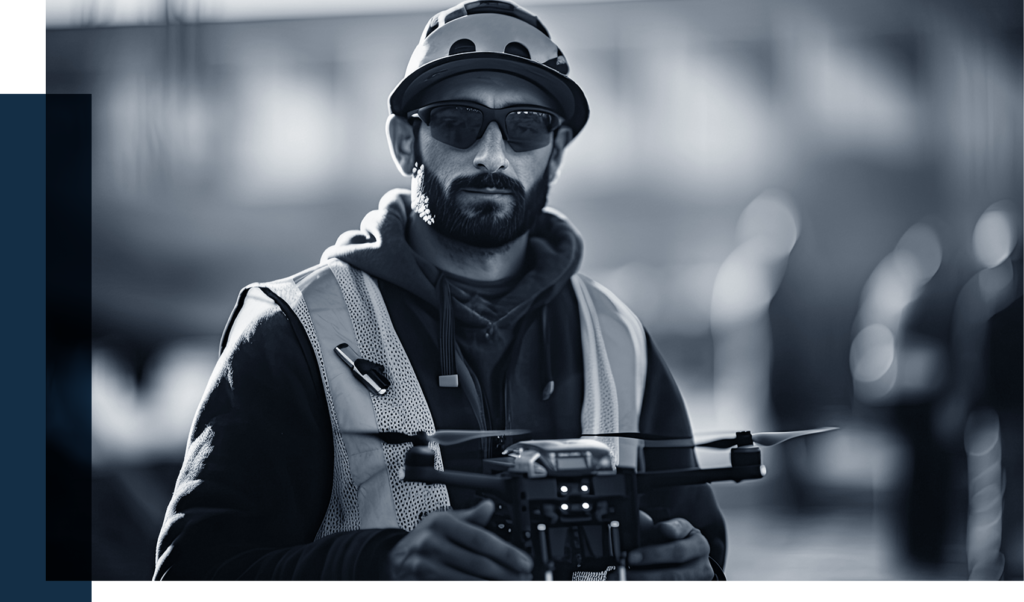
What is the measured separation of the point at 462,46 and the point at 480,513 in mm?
1370

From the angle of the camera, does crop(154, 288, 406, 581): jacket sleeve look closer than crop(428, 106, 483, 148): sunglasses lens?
Yes

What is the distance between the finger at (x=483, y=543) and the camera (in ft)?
7.32

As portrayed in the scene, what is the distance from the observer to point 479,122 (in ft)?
8.77

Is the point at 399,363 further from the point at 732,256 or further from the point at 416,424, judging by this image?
the point at 732,256

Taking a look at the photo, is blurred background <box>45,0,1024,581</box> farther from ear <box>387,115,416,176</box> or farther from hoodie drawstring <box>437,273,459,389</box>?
hoodie drawstring <box>437,273,459,389</box>

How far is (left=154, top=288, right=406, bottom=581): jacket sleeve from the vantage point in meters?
2.39

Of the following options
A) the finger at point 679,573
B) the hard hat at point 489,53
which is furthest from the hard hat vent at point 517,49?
the finger at point 679,573

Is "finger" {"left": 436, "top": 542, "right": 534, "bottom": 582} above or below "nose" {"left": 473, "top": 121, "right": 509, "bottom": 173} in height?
below

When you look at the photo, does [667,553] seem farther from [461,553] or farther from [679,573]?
[461,553]

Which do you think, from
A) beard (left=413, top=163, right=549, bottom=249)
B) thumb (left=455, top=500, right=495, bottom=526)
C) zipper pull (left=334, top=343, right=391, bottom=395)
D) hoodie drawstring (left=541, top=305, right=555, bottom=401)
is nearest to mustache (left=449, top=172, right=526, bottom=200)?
beard (left=413, top=163, right=549, bottom=249)

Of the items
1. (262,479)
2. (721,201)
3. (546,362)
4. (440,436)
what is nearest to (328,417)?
(262,479)

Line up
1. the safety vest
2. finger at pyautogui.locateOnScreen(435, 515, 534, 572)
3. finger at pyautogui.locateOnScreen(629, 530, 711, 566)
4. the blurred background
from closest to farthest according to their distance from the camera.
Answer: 1. finger at pyautogui.locateOnScreen(435, 515, 534, 572)
2. finger at pyautogui.locateOnScreen(629, 530, 711, 566)
3. the safety vest
4. the blurred background

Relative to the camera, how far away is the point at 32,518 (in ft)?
9.81

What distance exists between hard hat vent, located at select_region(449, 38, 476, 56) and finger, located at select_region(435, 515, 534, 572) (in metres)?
1.36
